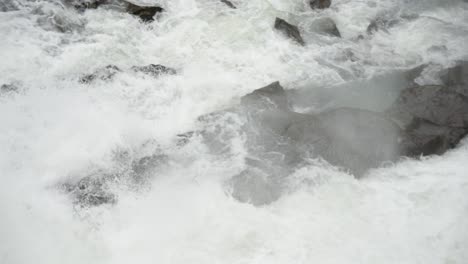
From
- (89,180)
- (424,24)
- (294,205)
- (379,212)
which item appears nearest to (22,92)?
(89,180)

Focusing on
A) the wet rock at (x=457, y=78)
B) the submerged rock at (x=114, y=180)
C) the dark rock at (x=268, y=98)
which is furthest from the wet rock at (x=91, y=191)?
the wet rock at (x=457, y=78)

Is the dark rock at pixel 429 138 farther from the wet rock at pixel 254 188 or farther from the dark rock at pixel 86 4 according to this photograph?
the dark rock at pixel 86 4

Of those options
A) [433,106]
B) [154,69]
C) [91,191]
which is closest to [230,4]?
[154,69]

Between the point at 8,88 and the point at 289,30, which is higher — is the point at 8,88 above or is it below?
below

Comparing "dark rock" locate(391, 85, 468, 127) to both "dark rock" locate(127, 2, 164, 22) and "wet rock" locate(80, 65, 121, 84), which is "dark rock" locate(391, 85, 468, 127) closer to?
"wet rock" locate(80, 65, 121, 84)

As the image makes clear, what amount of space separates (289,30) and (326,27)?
39.7 inches

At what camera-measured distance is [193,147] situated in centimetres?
610

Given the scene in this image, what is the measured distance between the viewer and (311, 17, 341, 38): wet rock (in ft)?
29.2

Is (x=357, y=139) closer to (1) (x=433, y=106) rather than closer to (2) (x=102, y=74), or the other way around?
(1) (x=433, y=106)

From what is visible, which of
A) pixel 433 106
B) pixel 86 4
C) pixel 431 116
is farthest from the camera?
pixel 86 4

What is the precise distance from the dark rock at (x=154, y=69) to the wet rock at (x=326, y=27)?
3.67 metres

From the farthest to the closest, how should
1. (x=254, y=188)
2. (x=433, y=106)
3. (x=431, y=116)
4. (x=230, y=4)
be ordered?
1. (x=230, y=4)
2. (x=433, y=106)
3. (x=431, y=116)
4. (x=254, y=188)

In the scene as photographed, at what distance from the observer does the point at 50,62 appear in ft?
24.2

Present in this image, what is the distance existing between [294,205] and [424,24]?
6426 mm
